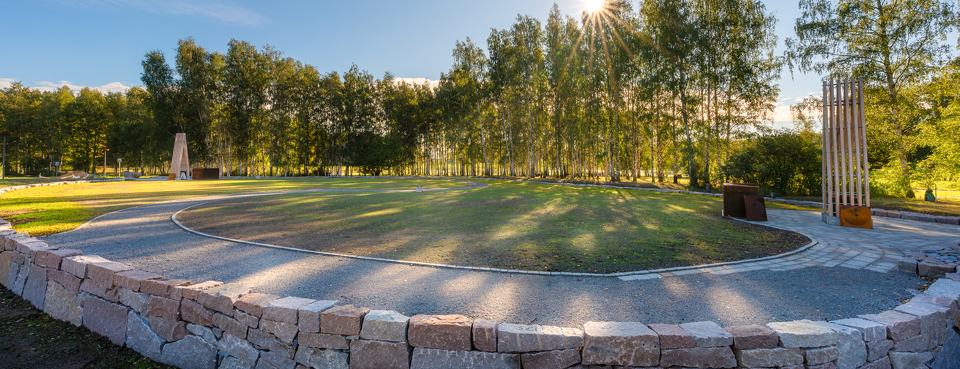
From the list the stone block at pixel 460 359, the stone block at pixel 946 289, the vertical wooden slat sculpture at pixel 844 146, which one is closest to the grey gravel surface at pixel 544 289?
the stone block at pixel 946 289

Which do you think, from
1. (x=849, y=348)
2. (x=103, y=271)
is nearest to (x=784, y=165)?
(x=849, y=348)

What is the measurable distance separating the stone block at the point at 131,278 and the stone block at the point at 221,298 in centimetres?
88

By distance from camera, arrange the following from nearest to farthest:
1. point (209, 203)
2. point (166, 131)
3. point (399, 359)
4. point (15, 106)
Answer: point (399, 359)
point (209, 203)
point (166, 131)
point (15, 106)

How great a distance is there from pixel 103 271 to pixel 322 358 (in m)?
3.22

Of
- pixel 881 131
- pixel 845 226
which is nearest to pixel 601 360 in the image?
pixel 845 226

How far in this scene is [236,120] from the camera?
46781 mm

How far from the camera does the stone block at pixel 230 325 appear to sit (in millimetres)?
3289

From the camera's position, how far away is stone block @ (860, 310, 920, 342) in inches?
119

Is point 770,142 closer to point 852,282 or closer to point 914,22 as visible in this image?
point 914,22

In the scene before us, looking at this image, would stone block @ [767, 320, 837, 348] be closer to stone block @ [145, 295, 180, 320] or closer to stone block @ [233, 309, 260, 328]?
stone block @ [233, 309, 260, 328]

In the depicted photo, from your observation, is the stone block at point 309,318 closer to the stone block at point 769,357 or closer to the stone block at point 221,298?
the stone block at point 221,298

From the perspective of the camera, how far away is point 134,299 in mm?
3895

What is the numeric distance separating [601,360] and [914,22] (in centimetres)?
2663

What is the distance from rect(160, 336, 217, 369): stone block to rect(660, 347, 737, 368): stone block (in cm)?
397
